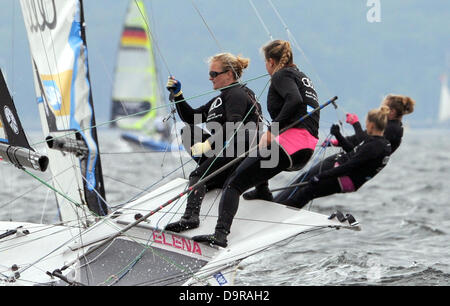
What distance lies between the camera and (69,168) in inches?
203

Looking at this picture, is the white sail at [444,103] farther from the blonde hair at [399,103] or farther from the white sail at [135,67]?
the blonde hair at [399,103]

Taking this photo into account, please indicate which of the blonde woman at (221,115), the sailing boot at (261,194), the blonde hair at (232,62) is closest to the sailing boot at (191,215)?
the blonde woman at (221,115)

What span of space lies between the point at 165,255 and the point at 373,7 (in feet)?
6.88

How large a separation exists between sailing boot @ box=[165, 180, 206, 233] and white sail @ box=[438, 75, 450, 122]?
73.4 m

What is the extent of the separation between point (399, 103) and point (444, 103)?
7412 cm

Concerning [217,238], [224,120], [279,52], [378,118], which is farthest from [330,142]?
[217,238]

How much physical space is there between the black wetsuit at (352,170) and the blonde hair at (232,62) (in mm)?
857

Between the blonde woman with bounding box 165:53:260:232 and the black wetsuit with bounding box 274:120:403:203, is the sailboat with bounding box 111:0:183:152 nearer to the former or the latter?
the black wetsuit with bounding box 274:120:403:203

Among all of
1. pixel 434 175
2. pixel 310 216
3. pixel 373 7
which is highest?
pixel 434 175

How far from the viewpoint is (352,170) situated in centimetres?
443

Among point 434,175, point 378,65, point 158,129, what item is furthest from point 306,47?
point 378,65

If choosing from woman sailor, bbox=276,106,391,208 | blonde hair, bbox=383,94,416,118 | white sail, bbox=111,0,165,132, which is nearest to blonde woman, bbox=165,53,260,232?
woman sailor, bbox=276,106,391,208

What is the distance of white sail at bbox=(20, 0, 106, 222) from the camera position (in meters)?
5.03
